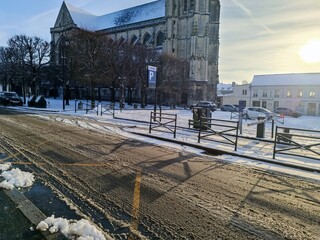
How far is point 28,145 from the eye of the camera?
8836 millimetres

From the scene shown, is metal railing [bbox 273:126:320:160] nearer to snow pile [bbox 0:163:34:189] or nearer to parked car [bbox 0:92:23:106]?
snow pile [bbox 0:163:34:189]

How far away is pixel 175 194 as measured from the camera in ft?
16.4

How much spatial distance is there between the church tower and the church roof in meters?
6.36

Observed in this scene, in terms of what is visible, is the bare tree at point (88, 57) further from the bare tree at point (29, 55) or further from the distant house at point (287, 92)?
the distant house at point (287, 92)

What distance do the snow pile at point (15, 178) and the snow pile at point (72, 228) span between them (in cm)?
178

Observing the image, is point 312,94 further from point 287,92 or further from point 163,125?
point 163,125

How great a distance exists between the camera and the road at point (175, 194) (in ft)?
12.4

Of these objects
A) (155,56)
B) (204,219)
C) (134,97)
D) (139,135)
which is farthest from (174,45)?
(204,219)

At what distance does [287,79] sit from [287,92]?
11.6 ft

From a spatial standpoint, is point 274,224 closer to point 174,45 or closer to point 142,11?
point 174,45

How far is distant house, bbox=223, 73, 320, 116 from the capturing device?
171ft

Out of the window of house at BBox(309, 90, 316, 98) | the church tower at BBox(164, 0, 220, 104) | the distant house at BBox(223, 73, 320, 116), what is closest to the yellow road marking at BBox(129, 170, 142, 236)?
the distant house at BBox(223, 73, 320, 116)

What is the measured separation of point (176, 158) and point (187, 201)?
3.50 meters

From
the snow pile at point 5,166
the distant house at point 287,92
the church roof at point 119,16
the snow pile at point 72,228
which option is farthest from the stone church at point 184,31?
the snow pile at point 72,228
